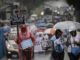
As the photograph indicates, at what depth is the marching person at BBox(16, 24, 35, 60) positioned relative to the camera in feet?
15.4

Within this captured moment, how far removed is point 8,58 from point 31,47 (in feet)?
1.96

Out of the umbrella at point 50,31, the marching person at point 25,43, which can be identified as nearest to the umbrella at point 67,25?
the umbrella at point 50,31

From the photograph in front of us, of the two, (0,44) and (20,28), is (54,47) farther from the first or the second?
(0,44)

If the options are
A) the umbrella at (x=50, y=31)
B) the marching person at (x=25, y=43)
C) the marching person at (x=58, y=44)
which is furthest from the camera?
the umbrella at (x=50, y=31)

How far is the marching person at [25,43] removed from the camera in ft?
15.4

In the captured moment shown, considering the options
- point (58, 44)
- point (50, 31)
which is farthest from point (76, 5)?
point (58, 44)

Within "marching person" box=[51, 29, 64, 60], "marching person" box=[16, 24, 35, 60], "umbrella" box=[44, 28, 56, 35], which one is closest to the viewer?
"marching person" box=[16, 24, 35, 60]

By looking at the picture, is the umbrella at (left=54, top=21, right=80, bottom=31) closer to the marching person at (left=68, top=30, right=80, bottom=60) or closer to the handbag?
the marching person at (left=68, top=30, right=80, bottom=60)

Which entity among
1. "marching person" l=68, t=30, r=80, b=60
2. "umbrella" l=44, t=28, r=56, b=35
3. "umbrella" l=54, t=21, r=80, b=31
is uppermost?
"umbrella" l=54, t=21, r=80, b=31

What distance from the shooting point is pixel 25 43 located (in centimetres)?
475

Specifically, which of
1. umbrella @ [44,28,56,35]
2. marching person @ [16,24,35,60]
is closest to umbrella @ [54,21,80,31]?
umbrella @ [44,28,56,35]

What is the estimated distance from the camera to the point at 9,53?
497 cm

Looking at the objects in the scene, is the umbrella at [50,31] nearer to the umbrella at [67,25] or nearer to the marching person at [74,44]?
the umbrella at [67,25]

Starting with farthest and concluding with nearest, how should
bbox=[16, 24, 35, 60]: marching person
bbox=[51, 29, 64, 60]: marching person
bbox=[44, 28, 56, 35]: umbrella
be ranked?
bbox=[44, 28, 56, 35]: umbrella
bbox=[51, 29, 64, 60]: marching person
bbox=[16, 24, 35, 60]: marching person
